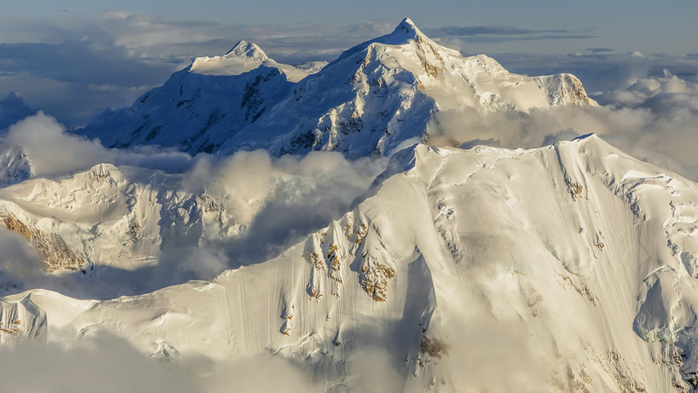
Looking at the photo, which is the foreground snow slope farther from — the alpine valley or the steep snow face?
the steep snow face

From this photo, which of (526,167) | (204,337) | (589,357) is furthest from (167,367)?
(526,167)

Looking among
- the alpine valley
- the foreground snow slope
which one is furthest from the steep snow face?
the foreground snow slope

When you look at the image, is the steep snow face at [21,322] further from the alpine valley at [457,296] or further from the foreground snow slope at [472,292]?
the foreground snow slope at [472,292]

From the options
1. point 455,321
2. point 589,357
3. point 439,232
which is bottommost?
point 589,357

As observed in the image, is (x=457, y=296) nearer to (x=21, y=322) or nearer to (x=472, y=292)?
(x=472, y=292)

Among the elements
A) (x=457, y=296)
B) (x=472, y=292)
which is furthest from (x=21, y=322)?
(x=472, y=292)

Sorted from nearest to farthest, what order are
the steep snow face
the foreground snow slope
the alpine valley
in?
the steep snow face
the alpine valley
the foreground snow slope

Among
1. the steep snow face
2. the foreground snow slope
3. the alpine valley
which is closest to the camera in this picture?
the steep snow face

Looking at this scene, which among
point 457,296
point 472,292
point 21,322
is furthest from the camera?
point 472,292

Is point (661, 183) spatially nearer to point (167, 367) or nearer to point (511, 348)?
point (511, 348)
